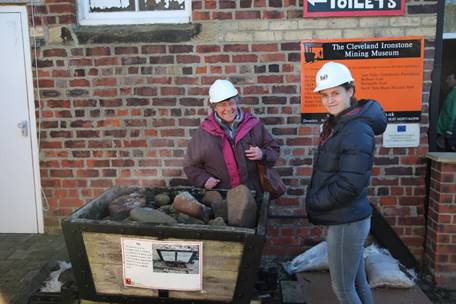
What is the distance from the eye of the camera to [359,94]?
374cm

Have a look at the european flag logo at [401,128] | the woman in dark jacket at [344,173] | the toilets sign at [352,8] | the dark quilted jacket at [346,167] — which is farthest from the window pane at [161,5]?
the european flag logo at [401,128]

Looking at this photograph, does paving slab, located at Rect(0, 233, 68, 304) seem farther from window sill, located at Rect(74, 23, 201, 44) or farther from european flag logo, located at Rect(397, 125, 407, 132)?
european flag logo, located at Rect(397, 125, 407, 132)

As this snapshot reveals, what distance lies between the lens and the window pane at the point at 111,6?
3.91 meters

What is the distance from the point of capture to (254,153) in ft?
9.82

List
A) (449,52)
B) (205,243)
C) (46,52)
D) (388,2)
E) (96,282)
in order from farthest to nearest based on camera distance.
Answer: (449,52) < (46,52) < (388,2) < (96,282) < (205,243)

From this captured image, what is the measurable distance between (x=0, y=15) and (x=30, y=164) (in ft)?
4.71

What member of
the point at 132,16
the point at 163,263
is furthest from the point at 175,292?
the point at 132,16

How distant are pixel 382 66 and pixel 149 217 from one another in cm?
253

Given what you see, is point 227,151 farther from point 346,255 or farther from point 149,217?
point 346,255

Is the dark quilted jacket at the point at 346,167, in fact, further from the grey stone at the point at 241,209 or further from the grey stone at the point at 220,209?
the grey stone at the point at 220,209

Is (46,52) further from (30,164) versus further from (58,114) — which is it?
(30,164)

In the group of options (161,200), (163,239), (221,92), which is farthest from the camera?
(221,92)

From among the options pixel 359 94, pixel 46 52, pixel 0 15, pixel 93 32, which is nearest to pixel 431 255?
pixel 359 94

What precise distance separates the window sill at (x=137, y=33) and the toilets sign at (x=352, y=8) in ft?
3.33
